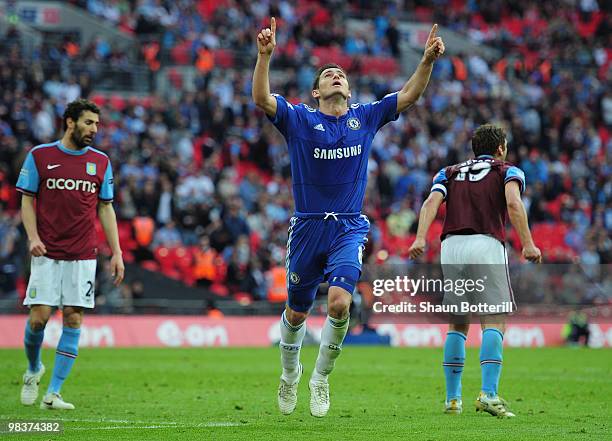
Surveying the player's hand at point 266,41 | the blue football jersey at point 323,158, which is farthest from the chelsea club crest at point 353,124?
the player's hand at point 266,41

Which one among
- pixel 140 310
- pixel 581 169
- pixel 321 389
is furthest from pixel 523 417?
pixel 581 169

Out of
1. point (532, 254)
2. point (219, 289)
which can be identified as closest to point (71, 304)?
point (532, 254)

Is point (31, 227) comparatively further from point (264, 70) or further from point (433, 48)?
point (433, 48)

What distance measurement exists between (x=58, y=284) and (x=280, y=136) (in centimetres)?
1925

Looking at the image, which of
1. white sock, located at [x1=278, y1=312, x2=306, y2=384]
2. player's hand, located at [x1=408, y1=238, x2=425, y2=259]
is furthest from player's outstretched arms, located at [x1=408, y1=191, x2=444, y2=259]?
white sock, located at [x1=278, y1=312, x2=306, y2=384]

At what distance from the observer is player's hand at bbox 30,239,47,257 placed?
413 inches

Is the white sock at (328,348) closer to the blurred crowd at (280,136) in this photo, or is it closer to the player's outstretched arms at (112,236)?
the player's outstretched arms at (112,236)

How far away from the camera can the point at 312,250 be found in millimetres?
9664

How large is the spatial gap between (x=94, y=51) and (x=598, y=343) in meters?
14.8

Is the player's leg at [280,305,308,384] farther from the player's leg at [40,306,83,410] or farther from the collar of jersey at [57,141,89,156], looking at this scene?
the collar of jersey at [57,141,89,156]

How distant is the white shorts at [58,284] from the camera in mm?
10812

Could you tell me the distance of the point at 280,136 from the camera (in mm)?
29828

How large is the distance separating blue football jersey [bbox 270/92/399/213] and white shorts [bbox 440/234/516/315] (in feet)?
3.74

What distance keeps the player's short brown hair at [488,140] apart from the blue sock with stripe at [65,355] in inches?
163
